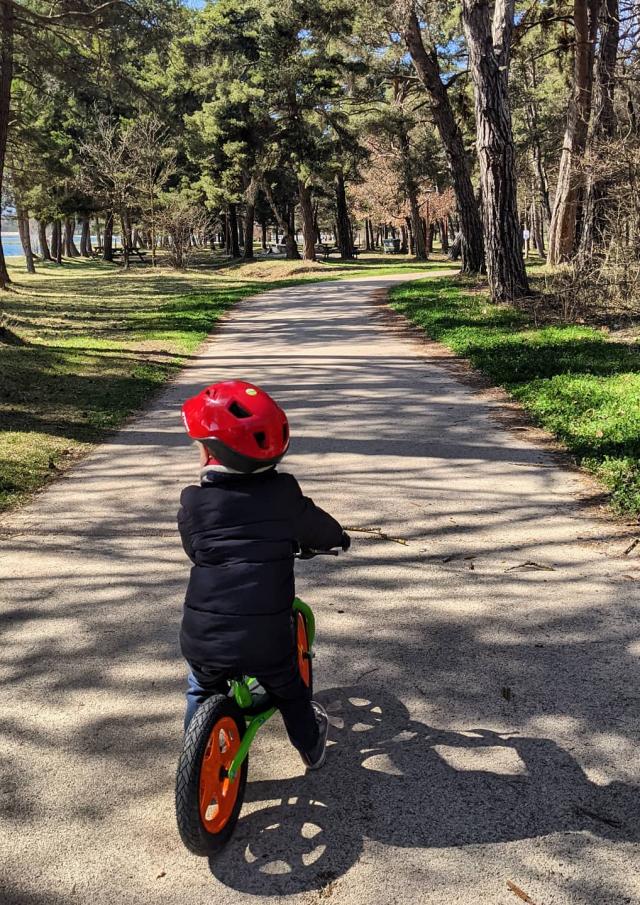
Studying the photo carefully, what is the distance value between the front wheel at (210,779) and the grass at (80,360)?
4061 mm

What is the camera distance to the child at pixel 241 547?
8.49 ft

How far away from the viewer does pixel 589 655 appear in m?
3.57

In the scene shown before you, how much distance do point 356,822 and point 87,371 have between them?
1008 cm

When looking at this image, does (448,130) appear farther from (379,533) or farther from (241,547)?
(241,547)

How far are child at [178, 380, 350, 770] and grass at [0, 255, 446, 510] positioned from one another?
392cm

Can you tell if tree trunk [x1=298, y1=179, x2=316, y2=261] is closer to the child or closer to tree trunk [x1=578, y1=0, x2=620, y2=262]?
tree trunk [x1=578, y1=0, x2=620, y2=262]

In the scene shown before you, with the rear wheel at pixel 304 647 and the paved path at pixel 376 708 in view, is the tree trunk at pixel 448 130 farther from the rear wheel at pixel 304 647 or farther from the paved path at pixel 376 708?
the rear wheel at pixel 304 647

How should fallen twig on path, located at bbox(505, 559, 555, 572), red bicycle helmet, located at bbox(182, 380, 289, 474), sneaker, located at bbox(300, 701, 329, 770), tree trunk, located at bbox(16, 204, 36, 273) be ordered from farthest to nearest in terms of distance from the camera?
tree trunk, located at bbox(16, 204, 36, 273)
fallen twig on path, located at bbox(505, 559, 555, 572)
sneaker, located at bbox(300, 701, 329, 770)
red bicycle helmet, located at bbox(182, 380, 289, 474)

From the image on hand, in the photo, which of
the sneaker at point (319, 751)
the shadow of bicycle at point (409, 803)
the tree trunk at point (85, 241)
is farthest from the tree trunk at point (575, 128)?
the tree trunk at point (85, 241)

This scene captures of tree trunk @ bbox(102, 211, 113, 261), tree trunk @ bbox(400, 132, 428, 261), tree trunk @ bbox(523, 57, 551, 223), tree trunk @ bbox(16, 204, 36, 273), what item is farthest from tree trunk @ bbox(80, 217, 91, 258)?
tree trunk @ bbox(523, 57, 551, 223)

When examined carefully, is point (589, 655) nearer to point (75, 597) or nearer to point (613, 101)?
point (75, 597)

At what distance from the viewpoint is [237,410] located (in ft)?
8.49

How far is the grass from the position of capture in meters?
7.66

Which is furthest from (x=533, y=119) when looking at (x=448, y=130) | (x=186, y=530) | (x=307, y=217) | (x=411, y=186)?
(x=186, y=530)
